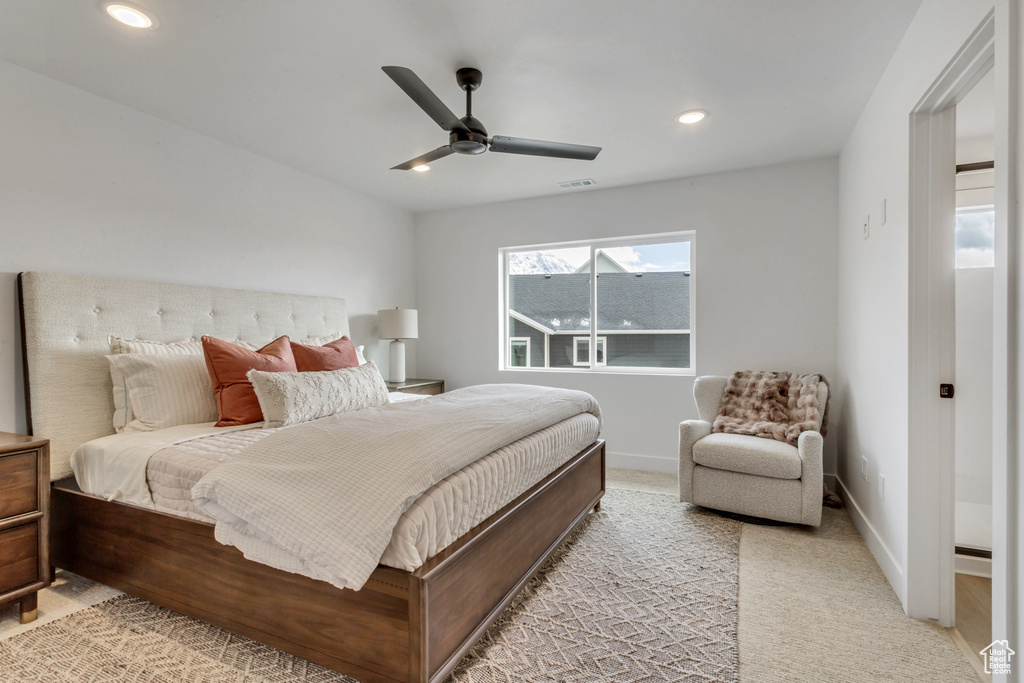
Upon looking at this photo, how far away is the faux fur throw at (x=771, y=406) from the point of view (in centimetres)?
320

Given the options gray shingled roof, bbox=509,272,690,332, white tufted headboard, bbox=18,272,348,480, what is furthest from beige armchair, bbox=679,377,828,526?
white tufted headboard, bbox=18,272,348,480

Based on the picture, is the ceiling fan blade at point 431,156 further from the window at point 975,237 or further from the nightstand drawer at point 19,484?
the window at point 975,237

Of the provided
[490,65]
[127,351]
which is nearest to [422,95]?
[490,65]

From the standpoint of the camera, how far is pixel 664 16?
1.97m

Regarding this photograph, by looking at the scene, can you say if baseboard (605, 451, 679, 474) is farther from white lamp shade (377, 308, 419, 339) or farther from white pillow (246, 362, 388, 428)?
white pillow (246, 362, 388, 428)

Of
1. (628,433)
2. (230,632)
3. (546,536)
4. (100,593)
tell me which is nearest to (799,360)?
(628,433)

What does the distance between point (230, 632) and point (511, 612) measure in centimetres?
107

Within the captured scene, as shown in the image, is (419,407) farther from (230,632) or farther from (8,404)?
(8,404)

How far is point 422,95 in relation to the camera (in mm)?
2000

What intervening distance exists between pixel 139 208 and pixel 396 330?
2029 millimetres

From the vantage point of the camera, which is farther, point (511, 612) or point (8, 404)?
point (8, 404)

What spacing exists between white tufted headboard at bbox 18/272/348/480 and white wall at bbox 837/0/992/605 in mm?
3617

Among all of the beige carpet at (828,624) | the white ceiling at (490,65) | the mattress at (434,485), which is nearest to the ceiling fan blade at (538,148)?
the white ceiling at (490,65)

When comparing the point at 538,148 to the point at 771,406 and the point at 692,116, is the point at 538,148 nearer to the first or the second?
the point at 692,116
